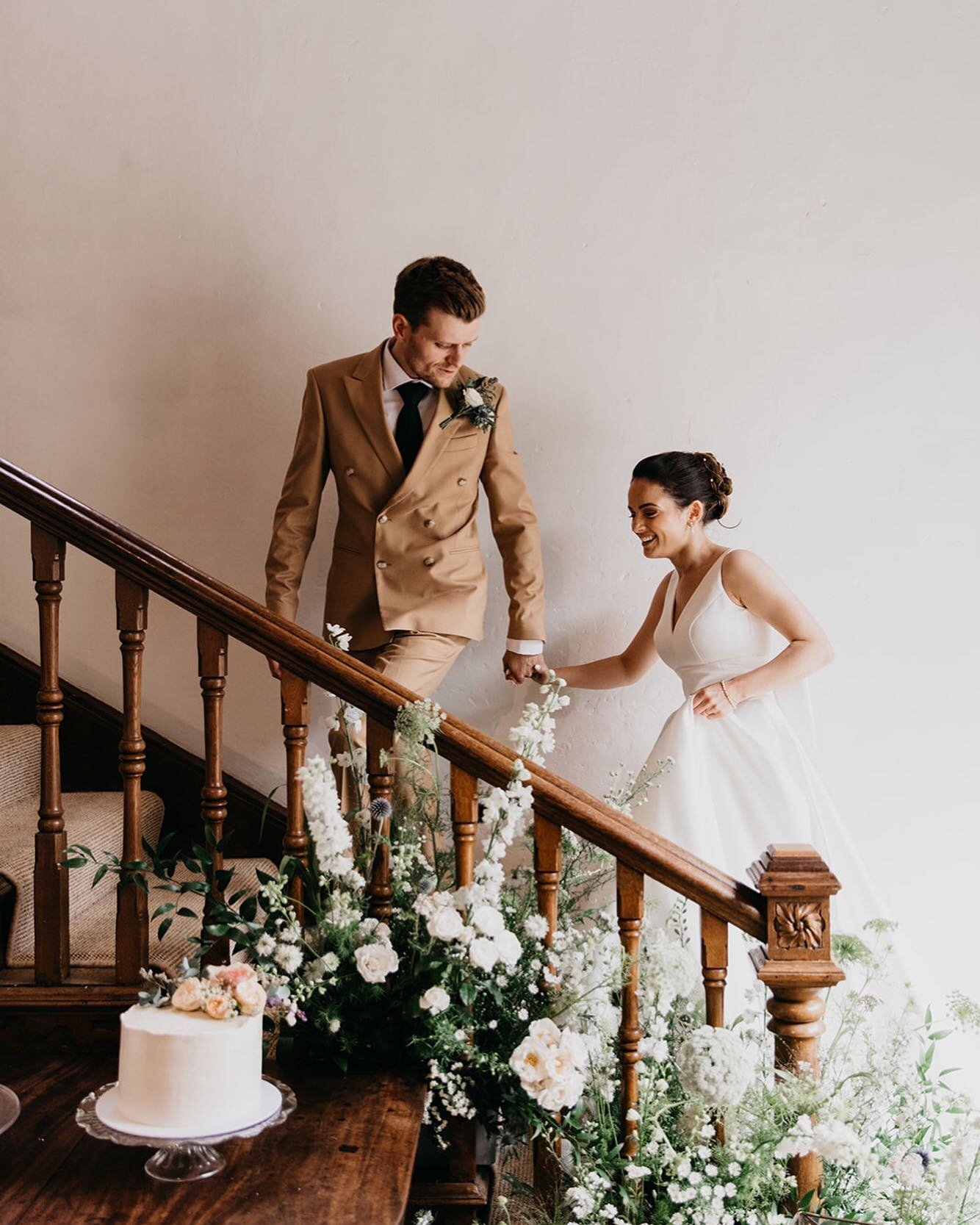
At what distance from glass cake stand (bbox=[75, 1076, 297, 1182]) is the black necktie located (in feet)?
5.76

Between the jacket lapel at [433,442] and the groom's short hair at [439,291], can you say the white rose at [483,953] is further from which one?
the groom's short hair at [439,291]

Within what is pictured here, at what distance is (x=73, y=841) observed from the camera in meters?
2.51

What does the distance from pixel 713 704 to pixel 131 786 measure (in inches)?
59.2

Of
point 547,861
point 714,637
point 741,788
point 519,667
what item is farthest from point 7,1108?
point 714,637

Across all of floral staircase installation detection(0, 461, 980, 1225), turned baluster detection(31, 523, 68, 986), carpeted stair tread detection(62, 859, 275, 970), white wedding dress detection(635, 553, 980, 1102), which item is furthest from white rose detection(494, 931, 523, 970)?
turned baluster detection(31, 523, 68, 986)

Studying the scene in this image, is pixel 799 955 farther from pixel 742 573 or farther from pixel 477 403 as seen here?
pixel 477 403

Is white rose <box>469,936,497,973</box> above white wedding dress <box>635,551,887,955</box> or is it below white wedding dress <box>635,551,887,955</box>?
below

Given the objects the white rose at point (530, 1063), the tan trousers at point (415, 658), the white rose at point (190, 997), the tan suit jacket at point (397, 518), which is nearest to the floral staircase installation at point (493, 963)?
the white rose at point (530, 1063)

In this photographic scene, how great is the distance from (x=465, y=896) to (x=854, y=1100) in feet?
2.88

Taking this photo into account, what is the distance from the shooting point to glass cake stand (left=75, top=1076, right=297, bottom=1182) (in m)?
1.61

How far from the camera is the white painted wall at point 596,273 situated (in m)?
3.22

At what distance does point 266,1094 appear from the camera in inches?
69.2

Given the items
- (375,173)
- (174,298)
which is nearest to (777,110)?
(375,173)

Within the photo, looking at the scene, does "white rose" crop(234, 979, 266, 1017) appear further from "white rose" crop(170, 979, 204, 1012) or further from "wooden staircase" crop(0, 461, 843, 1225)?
"wooden staircase" crop(0, 461, 843, 1225)
